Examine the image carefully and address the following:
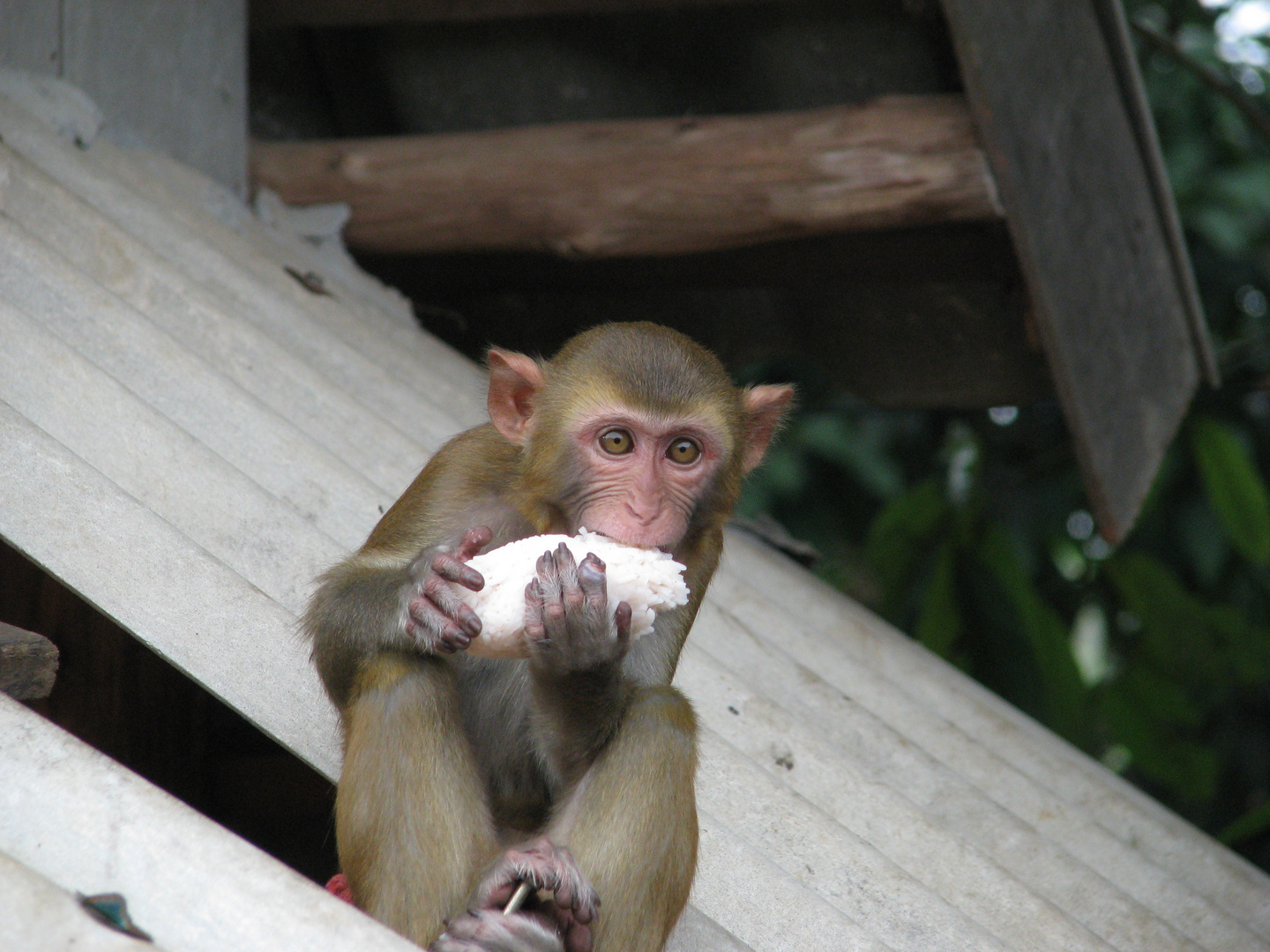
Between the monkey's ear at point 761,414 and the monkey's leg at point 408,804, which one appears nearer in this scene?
the monkey's leg at point 408,804

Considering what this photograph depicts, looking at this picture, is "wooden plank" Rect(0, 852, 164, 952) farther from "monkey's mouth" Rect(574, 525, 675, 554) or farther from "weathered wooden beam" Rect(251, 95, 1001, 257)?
"weathered wooden beam" Rect(251, 95, 1001, 257)

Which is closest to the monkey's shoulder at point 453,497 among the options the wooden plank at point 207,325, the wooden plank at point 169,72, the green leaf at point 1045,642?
the wooden plank at point 207,325

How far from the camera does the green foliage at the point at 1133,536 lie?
6.27 meters

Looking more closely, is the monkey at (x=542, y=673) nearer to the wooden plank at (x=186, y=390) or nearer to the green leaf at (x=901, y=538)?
the wooden plank at (x=186, y=390)

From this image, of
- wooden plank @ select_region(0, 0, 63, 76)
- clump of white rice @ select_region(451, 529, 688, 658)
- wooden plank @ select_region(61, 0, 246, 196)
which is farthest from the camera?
wooden plank @ select_region(61, 0, 246, 196)

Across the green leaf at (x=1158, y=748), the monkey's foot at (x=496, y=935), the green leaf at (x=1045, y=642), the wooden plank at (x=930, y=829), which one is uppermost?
the monkey's foot at (x=496, y=935)

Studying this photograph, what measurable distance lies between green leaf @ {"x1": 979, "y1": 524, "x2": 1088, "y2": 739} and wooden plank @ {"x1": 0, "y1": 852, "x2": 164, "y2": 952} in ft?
16.7

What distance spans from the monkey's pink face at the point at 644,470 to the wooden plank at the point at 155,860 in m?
1.19

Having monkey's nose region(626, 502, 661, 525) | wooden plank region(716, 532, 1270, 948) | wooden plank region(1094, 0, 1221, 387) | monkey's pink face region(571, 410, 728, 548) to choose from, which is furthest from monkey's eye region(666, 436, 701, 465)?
wooden plank region(1094, 0, 1221, 387)

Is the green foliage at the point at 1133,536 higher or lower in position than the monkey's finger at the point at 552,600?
lower

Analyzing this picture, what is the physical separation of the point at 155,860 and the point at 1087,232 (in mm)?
4619

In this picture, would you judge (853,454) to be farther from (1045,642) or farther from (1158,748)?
(1158,748)

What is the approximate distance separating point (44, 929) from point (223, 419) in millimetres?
2112

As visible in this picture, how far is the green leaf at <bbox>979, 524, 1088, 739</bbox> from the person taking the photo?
6.14 metres
